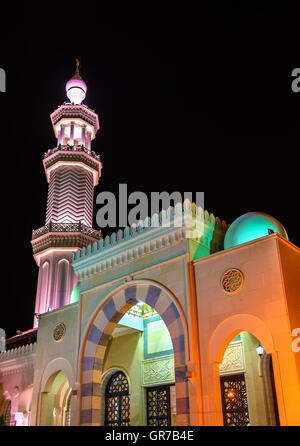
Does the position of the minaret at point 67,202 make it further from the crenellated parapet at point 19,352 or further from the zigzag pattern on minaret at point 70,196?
the crenellated parapet at point 19,352

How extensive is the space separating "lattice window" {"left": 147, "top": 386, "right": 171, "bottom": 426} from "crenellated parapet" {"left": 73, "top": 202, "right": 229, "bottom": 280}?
3839 millimetres

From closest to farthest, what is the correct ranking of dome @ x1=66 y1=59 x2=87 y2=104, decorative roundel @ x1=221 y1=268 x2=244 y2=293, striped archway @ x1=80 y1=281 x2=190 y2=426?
decorative roundel @ x1=221 y1=268 x2=244 y2=293 → striped archway @ x1=80 y1=281 x2=190 y2=426 → dome @ x1=66 y1=59 x2=87 y2=104

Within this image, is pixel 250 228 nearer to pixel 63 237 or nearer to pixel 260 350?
pixel 260 350

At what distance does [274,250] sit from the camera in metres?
8.63

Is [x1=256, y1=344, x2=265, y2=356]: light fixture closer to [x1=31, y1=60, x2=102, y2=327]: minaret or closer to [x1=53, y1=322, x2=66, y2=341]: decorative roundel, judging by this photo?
[x1=53, y1=322, x2=66, y2=341]: decorative roundel

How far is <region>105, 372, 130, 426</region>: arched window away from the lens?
12.7 metres

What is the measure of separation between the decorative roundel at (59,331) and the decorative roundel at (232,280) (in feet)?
18.4

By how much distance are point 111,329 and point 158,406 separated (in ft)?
9.10

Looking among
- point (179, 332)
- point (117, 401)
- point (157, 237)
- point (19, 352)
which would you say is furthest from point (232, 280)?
point (19, 352)

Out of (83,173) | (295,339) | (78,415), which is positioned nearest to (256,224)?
(295,339)

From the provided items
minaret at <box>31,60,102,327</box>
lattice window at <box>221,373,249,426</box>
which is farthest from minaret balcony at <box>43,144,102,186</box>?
lattice window at <box>221,373,249,426</box>

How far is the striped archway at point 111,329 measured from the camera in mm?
9492
